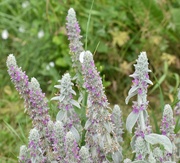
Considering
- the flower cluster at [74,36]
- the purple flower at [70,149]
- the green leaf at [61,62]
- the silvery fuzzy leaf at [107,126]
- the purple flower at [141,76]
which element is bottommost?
the purple flower at [70,149]

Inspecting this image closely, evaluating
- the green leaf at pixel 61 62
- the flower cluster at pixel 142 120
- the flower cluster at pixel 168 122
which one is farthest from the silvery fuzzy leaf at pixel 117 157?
the green leaf at pixel 61 62

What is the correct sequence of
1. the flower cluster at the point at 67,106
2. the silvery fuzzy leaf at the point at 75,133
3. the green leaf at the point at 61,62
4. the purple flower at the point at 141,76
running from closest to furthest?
1. the purple flower at the point at 141,76
2. the flower cluster at the point at 67,106
3. the silvery fuzzy leaf at the point at 75,133
4. the green leaf at the point at 61,62

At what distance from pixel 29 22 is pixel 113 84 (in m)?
1.11

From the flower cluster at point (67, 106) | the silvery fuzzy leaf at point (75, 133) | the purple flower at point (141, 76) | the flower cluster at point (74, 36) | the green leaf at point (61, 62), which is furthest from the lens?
the green leaf at point (61, 62)

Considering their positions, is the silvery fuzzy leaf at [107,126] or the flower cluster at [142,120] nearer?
the flower cluster at [142,120]

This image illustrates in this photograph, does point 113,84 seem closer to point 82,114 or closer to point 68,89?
point 82,114

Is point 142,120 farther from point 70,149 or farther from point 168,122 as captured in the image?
point 70,149

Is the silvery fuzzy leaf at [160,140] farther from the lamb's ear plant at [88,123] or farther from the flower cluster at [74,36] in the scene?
the flower cluster at [74,36]

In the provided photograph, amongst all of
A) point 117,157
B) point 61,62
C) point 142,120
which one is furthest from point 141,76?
point 61,62

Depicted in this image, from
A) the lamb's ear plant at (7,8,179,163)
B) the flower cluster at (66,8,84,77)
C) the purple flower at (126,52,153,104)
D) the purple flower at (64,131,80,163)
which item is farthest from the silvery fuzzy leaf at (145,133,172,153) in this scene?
the flower cluster at (66,8,84,77)

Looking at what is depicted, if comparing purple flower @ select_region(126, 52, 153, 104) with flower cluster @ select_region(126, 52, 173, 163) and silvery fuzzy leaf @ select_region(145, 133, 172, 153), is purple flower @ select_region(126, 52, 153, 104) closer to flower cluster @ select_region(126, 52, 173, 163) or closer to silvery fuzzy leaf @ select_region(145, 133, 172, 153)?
flower cluster @ select_region(126, 52, 173, 163)

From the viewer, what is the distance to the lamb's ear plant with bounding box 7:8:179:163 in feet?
6.00

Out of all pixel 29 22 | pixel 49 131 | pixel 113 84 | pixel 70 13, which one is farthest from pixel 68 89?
pixel 29 22

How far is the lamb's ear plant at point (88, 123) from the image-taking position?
183 centimetres
